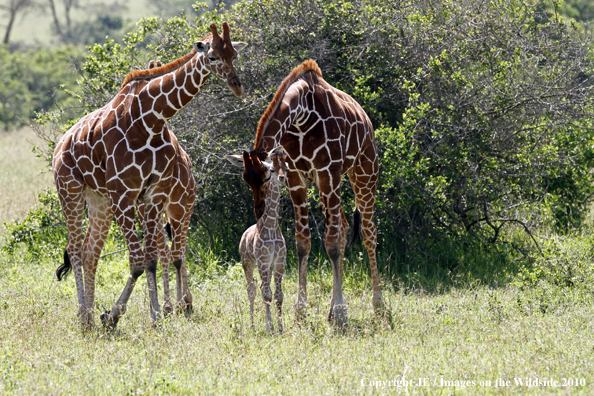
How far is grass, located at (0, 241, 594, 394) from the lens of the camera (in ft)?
15.7

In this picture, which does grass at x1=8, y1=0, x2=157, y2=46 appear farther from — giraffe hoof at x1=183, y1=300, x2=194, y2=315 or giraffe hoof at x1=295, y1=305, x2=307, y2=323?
giraffe hoof at x1=295, y1=305, x2=307, y2=323

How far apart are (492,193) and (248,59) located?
14.4ft

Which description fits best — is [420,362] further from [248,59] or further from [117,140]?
[248,59]

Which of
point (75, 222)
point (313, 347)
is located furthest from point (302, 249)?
point (75, 222)

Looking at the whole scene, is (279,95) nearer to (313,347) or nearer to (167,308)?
(313,347)

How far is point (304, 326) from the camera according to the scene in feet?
20.8

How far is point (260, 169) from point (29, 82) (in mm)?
25502

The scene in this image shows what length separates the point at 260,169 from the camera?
5.57m

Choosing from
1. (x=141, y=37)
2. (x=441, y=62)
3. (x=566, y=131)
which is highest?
(x=141, y=37)

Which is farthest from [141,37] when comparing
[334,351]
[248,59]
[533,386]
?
[533,386]

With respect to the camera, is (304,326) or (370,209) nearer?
(304,326)

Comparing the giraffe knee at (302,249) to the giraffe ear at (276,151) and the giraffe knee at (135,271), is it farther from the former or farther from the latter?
the giraffe knee at (135,271)

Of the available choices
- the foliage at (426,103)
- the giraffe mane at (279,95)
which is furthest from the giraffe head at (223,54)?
the foliage at (426,103)

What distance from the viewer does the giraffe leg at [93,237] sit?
7.13 metres
